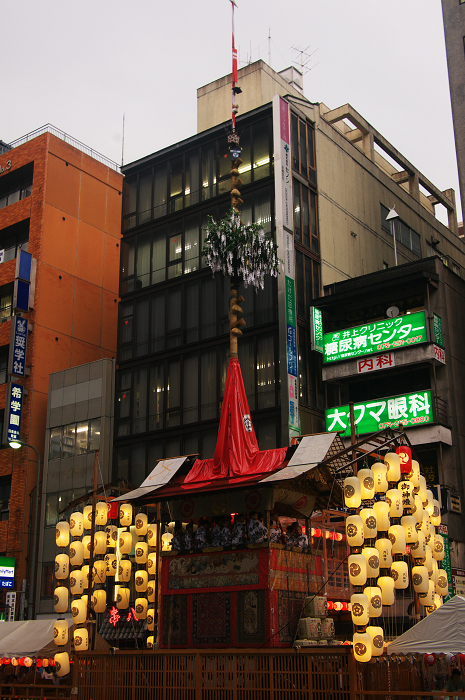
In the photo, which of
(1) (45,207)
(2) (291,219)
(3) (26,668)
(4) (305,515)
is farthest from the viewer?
(1) (45,207)

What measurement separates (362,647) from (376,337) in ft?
73.0

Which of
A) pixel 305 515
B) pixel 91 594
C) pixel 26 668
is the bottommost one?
pixel 26 668

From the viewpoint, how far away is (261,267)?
79.2 ft

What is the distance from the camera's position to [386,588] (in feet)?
65.8

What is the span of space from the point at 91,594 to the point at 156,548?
8.55 feet

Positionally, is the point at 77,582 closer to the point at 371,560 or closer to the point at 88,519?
the point at 88,519

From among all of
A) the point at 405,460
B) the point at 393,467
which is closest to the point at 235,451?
the point at 393,467

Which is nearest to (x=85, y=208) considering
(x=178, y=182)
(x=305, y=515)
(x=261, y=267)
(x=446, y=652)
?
(x=178, y=182)

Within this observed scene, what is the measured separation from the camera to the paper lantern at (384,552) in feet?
66.4

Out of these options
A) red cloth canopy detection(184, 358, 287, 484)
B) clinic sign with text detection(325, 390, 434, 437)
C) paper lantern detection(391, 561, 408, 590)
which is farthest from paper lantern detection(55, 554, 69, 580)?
clinic sign with text detection(325, 390, 434, 437)

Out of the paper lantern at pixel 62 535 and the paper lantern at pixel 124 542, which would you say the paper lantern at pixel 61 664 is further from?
the paper lantern at pixel 124 542

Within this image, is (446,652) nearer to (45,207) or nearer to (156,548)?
(156,548)

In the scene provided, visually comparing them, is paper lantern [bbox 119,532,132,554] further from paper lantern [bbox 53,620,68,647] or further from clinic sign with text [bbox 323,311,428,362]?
clinic sign with text [bbox 323,311,428,362]

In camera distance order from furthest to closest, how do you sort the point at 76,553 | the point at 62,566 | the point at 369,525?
1. the point at 62,566
2. the point at 76,553
3. the point at 369,525
